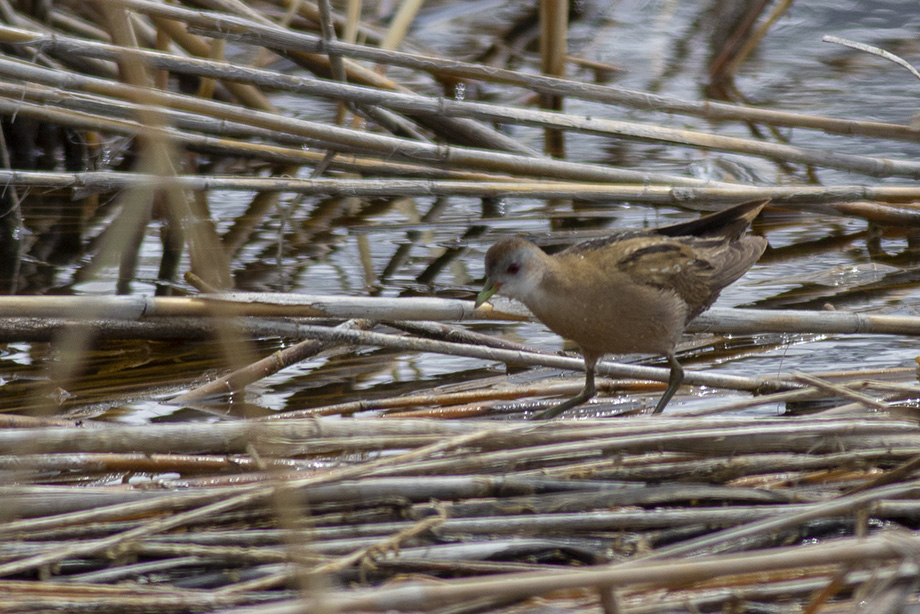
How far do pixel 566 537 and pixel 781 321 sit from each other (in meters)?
1.41

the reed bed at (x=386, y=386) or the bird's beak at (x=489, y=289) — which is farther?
the bird's beak at (x=489, y=289)

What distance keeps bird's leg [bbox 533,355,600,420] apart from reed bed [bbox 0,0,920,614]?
0.06 m

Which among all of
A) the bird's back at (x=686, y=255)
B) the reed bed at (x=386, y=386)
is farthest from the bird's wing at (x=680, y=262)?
the reed bed at (x=386, y=386)

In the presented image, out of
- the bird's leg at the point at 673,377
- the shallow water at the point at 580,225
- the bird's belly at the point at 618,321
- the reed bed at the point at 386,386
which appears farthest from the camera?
the shallow water at the point at 580,225

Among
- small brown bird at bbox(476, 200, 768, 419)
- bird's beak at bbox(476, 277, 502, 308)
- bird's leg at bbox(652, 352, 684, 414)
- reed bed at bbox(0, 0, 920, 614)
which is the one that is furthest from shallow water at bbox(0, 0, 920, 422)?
bird's beak at bbox(476, 277, 502, 308)

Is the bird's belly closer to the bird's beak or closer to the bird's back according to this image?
the bird's back

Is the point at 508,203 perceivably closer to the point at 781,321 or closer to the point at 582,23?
the point at 781,321

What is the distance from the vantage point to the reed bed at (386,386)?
191cm

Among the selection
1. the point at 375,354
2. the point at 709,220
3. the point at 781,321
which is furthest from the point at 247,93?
the point at 781,321

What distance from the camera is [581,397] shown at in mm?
3160

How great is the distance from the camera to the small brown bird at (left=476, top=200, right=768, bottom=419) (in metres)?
3.04

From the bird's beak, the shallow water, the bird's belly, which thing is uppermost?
the bird's beak

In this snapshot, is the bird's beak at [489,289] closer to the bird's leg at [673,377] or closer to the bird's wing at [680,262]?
the bird's wing at [680,262]

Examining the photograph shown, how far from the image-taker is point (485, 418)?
3.08 meters
